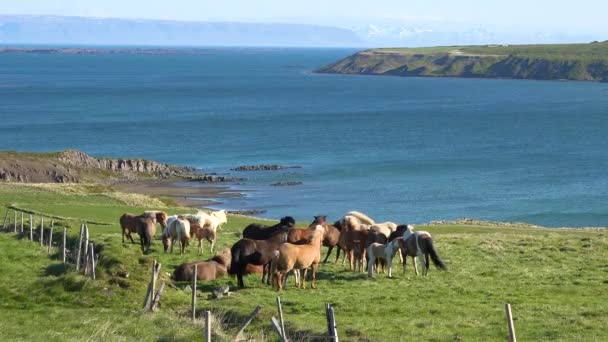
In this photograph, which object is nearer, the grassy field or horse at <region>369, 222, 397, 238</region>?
the grassy field

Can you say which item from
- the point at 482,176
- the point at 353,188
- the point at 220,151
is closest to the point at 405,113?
the point at 220,151

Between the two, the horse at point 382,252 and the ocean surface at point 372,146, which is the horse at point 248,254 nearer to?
the horse at point 382,252

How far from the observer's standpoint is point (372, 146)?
120 m

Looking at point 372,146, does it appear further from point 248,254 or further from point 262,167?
point 248,254

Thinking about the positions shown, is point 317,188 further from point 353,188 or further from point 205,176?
point 205,176

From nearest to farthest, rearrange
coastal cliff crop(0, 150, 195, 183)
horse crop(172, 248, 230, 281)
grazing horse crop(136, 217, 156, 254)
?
horse crop(172, 248, 230, 281)
grazing horse crop(136, 217, 156, 254)
coastal cliff crop(0, 150, 195, 183)

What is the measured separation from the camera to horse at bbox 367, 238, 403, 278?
85.0ft

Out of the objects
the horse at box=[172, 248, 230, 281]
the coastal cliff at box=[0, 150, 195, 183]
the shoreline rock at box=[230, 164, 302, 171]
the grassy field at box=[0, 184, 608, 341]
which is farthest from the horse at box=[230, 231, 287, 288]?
the shoreline rock at box=[230, 164, 302, 171]

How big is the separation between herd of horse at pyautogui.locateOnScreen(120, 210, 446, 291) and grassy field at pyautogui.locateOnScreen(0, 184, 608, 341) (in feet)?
1.77

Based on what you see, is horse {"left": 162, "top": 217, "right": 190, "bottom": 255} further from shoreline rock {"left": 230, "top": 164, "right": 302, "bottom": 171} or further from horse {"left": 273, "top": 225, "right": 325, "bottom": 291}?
shoreline rock {"left": 230, "top": 164, "right": 302, "bottom": 171}

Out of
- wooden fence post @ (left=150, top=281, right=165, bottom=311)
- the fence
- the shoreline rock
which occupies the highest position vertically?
wooden fence post @ (left=150, top=281, right=165, bottom=311)

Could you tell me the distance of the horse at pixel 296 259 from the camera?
23.8 m

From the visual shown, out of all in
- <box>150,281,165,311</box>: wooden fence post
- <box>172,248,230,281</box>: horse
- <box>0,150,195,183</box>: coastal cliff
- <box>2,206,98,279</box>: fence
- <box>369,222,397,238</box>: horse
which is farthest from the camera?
<box>0,150,195,183</box>: coastal cliff

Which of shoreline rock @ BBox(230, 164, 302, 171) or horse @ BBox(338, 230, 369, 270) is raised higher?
horse @ BBox(338, 230, 369, 270)
